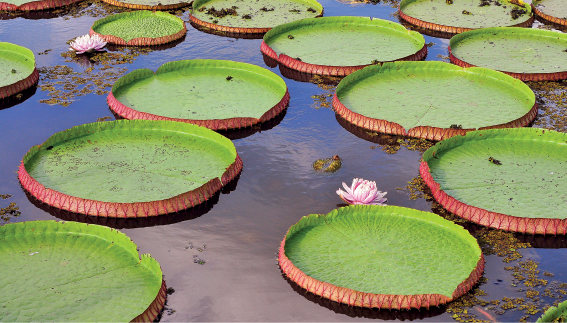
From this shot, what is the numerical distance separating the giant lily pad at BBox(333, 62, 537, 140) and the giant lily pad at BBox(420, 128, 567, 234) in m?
0.54

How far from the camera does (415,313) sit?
549 centimetres

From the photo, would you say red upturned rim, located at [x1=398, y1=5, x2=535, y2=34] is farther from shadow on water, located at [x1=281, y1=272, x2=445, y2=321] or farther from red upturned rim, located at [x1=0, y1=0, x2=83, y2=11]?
shadow on water, located at [x1=281, y1=272, x2=445, y2=321]

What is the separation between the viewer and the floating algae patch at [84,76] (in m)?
9.76

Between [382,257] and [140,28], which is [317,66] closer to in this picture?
[140,28]

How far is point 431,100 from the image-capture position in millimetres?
9211

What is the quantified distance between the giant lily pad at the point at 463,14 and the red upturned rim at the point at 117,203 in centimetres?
753

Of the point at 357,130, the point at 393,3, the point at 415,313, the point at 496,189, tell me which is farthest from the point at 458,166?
the point at 393,3

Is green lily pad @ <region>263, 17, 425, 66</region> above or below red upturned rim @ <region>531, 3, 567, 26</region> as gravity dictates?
below

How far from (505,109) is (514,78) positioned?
86 centimetres

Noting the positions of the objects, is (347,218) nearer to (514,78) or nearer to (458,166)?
(458,166)

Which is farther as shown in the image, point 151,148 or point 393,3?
point 393,3

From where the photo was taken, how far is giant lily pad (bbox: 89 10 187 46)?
460 inches

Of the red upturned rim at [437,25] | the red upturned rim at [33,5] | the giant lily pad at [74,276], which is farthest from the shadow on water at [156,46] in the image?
the giant lily pad at [74,276]

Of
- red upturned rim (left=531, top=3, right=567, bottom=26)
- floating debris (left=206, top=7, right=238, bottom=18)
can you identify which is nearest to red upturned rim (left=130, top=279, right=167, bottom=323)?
floating debris (left=206, top=7, right=238, bottom=18)
